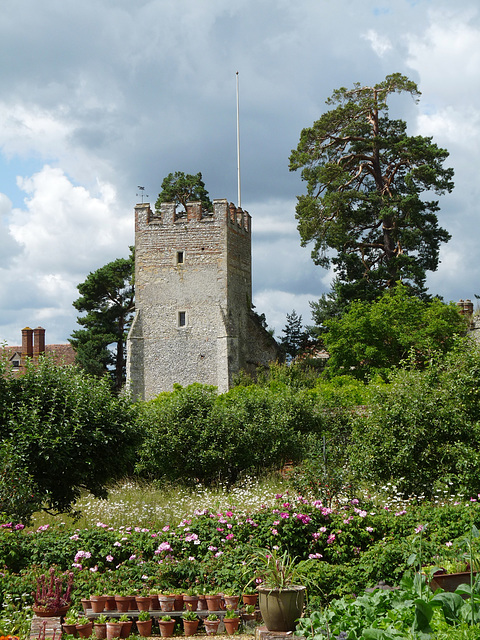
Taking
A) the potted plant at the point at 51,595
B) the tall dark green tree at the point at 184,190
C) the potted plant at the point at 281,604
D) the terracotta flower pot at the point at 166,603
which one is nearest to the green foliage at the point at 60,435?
the potted plant at the point at 51,595

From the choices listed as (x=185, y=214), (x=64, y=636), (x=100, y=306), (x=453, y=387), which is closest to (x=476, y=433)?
(x=453, y=387)

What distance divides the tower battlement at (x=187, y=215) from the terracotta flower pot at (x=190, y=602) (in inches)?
1039

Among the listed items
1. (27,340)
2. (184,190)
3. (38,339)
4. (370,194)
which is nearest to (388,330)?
(370,194)

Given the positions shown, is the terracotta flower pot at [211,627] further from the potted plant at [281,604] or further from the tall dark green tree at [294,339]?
the tall dark green tree at [294,339]

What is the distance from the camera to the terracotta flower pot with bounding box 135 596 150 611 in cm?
717

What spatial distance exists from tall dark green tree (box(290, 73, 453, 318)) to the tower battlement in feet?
11.3

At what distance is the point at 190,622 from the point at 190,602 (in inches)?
11.9

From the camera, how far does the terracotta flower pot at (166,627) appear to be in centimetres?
694

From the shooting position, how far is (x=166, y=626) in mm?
6945

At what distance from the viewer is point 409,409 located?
14023 mm

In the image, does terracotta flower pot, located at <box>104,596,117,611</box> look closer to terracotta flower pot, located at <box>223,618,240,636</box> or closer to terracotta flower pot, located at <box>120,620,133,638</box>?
terracotta flower pot, located at <box>120,620,133,638</box>

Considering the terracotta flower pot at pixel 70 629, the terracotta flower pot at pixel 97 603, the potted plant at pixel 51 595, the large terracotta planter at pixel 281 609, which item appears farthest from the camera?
the terracotta flower pot at pixel 97 603

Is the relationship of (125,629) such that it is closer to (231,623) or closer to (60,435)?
(231,623)

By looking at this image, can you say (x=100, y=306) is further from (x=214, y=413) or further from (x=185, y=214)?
(x=214, y=413)
